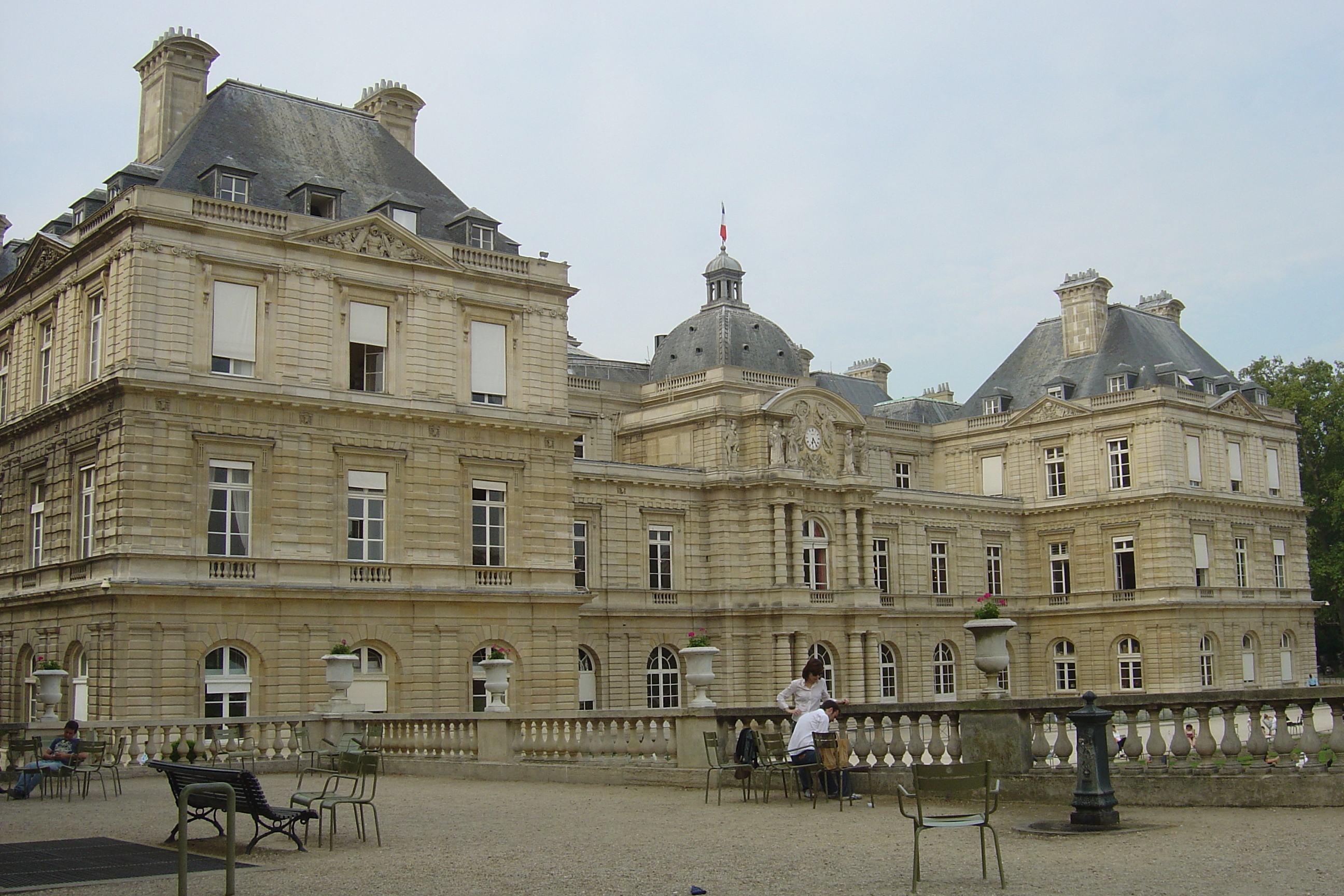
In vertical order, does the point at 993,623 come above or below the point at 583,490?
below

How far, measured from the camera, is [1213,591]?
151ft

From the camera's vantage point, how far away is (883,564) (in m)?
44.8

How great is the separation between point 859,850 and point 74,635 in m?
19.7

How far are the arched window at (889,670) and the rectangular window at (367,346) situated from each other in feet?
70.0

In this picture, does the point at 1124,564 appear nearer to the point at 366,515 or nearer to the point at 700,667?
the point at 366,515

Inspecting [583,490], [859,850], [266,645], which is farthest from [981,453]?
A: [859,850]

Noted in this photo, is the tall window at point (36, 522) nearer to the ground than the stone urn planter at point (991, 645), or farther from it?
farther from it

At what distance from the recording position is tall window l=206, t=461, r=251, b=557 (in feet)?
84.6

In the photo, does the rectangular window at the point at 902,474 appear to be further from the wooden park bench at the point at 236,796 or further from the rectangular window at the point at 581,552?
the wooden park bench at the point at 236,796

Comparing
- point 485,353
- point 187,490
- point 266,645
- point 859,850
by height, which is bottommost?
point 859,850

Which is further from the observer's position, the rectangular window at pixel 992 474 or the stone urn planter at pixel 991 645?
the rectangular window at pixel 992 474

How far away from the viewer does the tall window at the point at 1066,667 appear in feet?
156

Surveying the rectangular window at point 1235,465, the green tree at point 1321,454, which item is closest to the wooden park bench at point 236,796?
the rectangular window at point 1235,465

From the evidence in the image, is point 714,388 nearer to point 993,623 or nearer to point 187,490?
point 187,490
